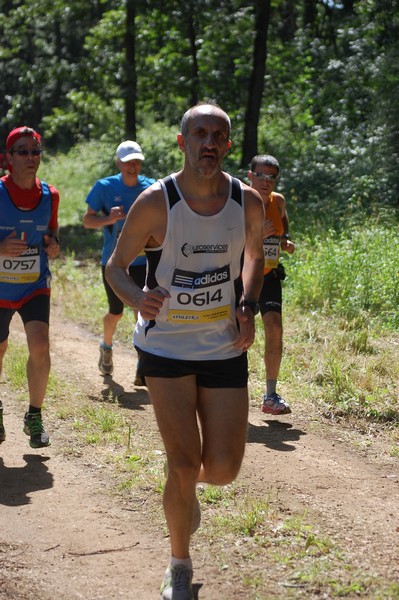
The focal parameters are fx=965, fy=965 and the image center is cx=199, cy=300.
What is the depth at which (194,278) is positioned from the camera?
4.39 m

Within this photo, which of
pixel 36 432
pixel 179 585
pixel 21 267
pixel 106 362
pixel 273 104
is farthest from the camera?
pixel 273 104

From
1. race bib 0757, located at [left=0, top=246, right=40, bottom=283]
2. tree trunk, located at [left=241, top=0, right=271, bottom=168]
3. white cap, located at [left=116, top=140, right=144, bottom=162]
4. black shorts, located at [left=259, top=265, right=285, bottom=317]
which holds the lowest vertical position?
black shorts, located at [left=259, top=265, right=285, bottom=317]

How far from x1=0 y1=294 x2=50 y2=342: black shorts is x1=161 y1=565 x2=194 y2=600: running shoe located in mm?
2769

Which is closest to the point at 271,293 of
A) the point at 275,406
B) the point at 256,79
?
the point at 275,406

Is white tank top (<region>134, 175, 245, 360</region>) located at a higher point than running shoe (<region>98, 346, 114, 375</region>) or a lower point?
higher

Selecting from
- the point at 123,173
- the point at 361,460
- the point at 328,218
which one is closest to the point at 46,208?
the point at 123,173

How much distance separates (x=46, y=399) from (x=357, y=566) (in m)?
4.24

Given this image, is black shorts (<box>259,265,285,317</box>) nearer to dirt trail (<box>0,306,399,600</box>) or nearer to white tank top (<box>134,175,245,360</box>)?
dirt trail (<box>0,306,399,600</box>)

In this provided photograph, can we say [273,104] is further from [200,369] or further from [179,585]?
[179,585]

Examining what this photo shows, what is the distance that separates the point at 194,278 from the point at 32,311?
2666mm

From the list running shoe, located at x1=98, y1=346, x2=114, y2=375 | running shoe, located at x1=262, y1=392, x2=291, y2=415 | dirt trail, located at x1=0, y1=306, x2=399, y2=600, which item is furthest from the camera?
running shoe, located at x1=98, y1=346, x2=114, y2=375

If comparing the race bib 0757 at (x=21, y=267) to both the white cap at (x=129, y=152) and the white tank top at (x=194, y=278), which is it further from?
the white tank top at (x=194, y=278)

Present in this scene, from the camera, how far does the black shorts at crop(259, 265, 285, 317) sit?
770 centimetres

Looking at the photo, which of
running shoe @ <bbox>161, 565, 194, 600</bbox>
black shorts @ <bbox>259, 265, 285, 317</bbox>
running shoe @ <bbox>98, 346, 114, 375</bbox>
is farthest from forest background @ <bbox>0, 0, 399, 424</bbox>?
running shoe @ <bbox>161, 565, 194, 600</bbox>
